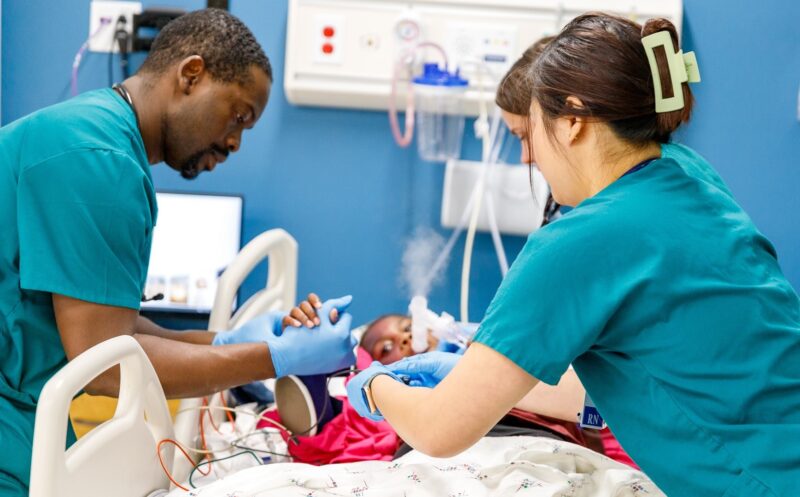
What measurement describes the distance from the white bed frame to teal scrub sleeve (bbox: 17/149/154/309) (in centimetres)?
13

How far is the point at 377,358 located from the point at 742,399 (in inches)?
62.5

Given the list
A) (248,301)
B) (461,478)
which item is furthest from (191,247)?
(461,478)

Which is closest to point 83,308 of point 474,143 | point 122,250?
point 122,250

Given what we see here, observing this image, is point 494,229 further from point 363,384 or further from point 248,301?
point 363,384

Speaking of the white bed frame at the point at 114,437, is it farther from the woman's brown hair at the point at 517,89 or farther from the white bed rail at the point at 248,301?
the woman's brown hair at the point at 517,89

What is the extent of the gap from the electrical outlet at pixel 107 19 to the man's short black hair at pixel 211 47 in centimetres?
122

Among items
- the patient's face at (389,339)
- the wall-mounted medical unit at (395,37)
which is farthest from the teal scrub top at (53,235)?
the wall-mounted medical unit at (395,37)

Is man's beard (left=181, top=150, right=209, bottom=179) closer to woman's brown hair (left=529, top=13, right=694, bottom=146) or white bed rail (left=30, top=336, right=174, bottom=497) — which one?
white bed rail (left=30, top=336, right=174, bottom=497)

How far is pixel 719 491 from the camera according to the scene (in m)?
1.22

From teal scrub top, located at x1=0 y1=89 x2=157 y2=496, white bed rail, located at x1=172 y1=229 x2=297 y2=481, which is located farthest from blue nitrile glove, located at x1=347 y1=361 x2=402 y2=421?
white bed rail, located at x1=172 y1=229 x2=297 y2=481

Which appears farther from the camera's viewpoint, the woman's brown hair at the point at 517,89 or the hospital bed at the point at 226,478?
the woman's brown hair at the point at 517,89

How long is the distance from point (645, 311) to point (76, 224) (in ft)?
3.19

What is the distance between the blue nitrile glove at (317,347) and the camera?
191 cm

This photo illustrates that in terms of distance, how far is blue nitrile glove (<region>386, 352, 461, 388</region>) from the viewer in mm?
1621
